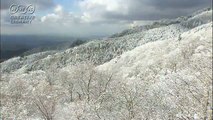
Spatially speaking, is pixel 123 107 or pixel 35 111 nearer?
pixel 123 107

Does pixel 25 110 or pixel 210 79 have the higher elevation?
pixel 210 79

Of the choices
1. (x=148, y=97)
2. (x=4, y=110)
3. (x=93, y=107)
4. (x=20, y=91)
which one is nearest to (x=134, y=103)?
(x=148, y=97)

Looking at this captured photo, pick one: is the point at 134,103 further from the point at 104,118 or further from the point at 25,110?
the point at 25,110

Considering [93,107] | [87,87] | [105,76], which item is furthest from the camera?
[105,76]

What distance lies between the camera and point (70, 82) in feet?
308

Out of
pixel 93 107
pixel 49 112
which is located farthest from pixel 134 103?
pixel 49 112

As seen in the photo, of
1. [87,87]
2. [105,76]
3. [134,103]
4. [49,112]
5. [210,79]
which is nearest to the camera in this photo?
[210,79]

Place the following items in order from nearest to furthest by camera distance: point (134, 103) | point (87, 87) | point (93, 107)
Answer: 1. point (134, 103)
2. point (93, 107)
3. point (87, 87)

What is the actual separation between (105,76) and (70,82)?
9941 millimetres

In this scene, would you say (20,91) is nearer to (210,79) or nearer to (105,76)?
(105,76)

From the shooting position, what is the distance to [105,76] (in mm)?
93188

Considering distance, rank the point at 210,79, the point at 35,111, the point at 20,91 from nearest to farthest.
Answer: the point at 210,79, the point at 35,111, the point at 20,91

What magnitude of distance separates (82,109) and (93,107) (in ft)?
7.24

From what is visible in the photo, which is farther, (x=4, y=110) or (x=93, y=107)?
(x=4, y=110)
